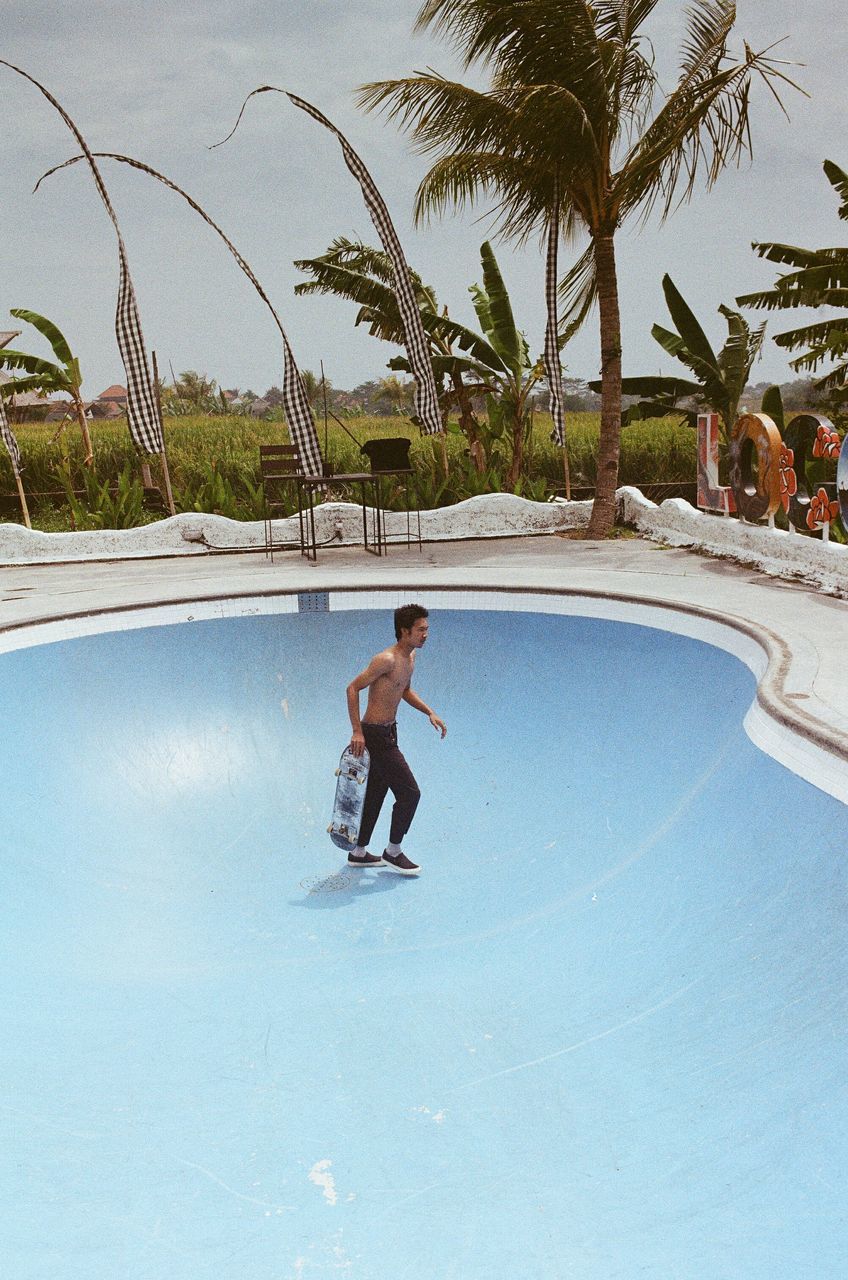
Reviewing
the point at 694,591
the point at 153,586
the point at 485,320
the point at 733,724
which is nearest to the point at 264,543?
the point at 153,586

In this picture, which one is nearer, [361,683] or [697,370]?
[361,683]

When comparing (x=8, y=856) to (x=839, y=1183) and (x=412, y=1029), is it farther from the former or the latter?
(x=839, y=1183)

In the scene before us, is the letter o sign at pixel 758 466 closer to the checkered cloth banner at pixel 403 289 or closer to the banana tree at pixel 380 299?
the checkered cloth banner at pixel 403 289

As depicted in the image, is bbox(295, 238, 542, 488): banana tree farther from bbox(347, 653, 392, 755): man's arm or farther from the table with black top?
bbox(347, 653, 392, 755): man's arm

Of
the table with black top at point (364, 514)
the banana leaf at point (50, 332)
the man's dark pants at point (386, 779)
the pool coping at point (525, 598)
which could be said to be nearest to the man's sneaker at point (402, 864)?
the man's dark pants at point (386, 779)

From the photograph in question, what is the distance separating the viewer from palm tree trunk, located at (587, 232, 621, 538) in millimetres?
15539

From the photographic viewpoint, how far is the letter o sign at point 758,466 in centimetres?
1276

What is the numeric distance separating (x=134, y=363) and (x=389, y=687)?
952cm

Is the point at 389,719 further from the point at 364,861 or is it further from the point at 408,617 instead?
the point at 364,861

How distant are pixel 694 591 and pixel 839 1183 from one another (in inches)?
331

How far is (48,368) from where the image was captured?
21.9 metres

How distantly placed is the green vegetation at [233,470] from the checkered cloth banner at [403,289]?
11.3 feet

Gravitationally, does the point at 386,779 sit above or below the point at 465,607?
above

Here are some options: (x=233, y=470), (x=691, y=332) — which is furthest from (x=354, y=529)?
(x=233, y=470)
